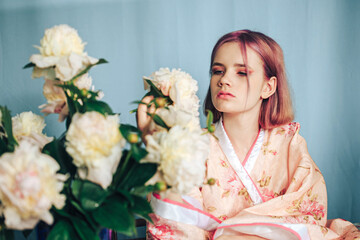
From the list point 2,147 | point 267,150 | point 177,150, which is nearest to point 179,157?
point 177,150

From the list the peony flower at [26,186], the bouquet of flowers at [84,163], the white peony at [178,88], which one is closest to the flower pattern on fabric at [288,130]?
the white peony at [178,88]

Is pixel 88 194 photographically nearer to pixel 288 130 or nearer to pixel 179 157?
pixel 179 157

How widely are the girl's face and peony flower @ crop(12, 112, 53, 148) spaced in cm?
58

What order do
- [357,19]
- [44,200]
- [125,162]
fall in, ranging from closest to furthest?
[44,200], [125,162], [357,19]

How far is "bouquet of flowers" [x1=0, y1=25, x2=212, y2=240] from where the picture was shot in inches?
18.3

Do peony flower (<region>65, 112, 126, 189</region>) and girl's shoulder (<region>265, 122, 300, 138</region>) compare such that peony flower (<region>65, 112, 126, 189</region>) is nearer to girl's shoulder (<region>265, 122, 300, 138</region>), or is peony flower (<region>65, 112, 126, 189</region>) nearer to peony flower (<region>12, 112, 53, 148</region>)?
peony flower (<region>12, 112, 53, 148</region>)

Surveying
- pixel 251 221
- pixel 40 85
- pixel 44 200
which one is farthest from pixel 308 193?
pixel 40 85

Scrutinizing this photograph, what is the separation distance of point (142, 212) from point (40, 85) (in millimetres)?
911

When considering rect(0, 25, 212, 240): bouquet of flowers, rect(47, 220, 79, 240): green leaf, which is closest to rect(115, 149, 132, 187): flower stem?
rect(0, 25, 212, 240): bouquet of flowers

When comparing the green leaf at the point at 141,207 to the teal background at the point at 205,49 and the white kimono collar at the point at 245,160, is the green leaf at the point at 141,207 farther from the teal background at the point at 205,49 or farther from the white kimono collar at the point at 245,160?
the teal background at the point at 205,49

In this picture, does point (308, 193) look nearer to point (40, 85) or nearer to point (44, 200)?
point (44, 200)

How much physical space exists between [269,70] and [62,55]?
2.51 ft

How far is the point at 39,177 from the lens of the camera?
1.50ft

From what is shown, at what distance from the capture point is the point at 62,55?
22.4 inches
